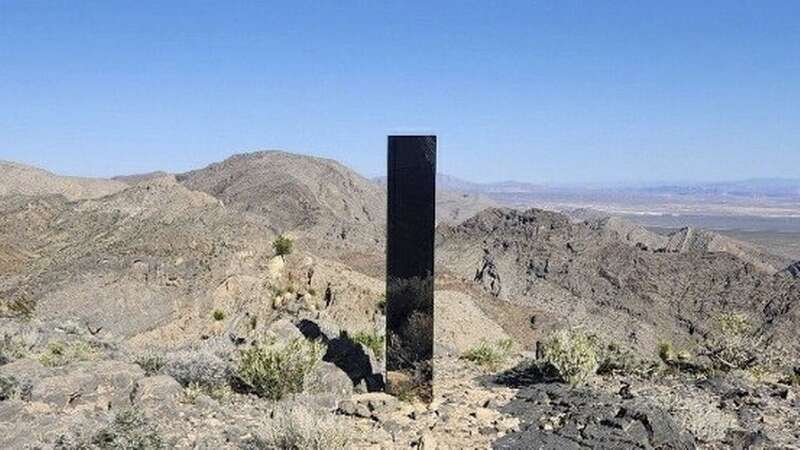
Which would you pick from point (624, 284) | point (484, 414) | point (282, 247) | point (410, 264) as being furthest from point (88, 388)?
point (624, 284)

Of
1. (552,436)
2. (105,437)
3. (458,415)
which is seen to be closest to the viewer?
(105,437)

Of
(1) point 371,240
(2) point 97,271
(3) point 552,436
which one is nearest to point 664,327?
(1) point 371,240

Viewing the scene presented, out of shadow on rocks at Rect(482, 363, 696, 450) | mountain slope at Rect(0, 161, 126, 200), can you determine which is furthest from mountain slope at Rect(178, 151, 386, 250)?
shadow on rocks at Rect(482, 363, 696, 450)

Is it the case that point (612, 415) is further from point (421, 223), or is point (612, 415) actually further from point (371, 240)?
point (371, 240)

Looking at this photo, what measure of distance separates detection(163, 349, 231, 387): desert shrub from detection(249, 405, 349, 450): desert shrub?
2.11 m

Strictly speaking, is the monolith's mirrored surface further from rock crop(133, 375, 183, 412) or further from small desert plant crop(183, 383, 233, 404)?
rock crop(133, 375, 183, 412)

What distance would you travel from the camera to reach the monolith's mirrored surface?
30.0 ft

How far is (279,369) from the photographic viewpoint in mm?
8766

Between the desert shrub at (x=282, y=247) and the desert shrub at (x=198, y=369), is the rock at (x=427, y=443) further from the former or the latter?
the desert shrub at (x=282, y=247)

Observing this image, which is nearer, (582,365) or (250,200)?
Answer: (582,365)

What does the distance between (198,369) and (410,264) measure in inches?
114

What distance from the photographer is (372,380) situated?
967cm

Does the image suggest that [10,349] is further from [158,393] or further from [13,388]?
[158,393]

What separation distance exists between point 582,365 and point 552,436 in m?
2.26
